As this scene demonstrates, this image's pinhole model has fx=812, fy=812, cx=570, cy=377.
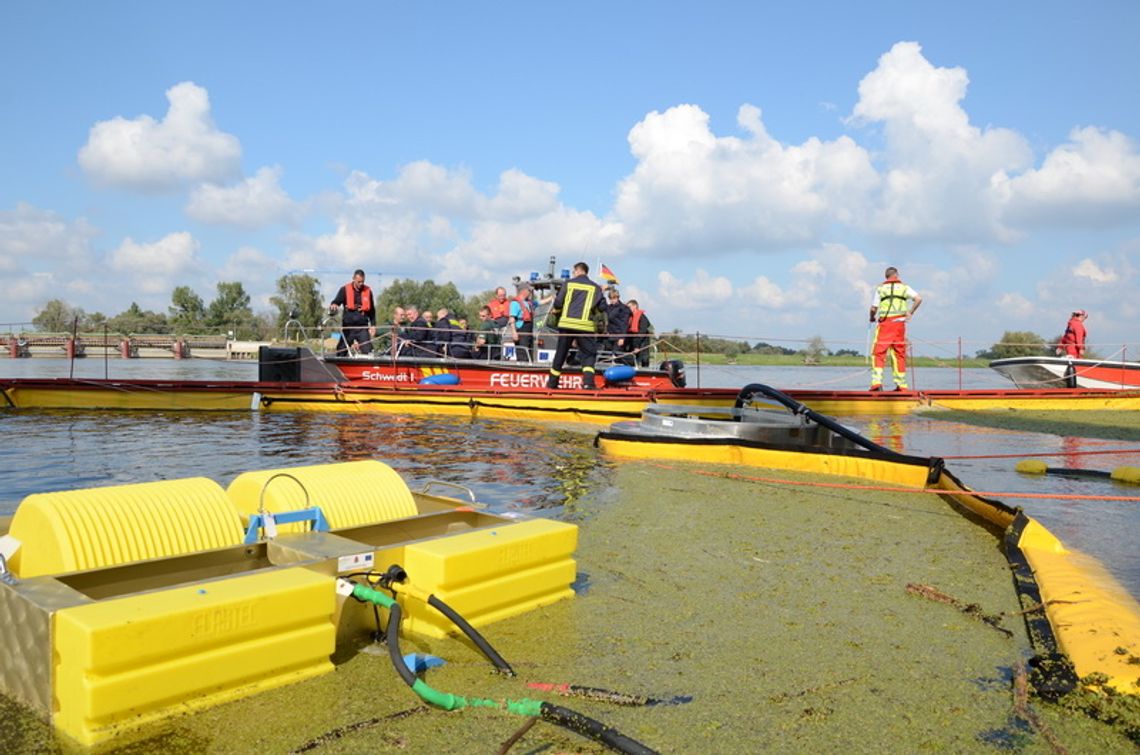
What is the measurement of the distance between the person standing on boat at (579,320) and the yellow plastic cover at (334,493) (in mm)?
8715

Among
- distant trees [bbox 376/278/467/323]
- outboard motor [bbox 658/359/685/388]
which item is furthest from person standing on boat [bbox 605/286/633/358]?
distant trees [bbox 376/278/467/323]

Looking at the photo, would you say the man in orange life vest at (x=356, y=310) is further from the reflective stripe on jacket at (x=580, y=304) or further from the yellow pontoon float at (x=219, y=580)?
the yellow pontoon float at (x=219, y=580)

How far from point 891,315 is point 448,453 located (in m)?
8.91

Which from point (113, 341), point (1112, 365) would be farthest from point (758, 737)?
point (113, 341)

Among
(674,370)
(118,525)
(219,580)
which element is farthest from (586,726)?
(674,370)

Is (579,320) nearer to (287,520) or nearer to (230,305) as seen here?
(287,520)

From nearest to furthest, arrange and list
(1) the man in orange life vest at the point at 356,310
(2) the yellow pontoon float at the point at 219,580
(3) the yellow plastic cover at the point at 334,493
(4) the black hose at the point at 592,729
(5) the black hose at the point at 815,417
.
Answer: (4) the black hose at the point at 592,729 → (2) the yellow pontoon float at the point at 219,580 → (3) the yellow plastic cover at the point at 334,493 → (5) the black hose at the point at 815,417 → (1) the man in orange life vest at the point at 356,310

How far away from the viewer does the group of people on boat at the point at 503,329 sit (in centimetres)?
1372

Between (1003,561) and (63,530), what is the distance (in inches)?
182

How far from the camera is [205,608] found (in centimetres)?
250

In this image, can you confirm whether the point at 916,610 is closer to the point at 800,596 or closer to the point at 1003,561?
the point at 800,596

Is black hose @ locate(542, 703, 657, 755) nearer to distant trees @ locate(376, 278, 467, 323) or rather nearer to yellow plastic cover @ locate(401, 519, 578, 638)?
yellow plastic cover @ locate(401, 519, 578, 638)

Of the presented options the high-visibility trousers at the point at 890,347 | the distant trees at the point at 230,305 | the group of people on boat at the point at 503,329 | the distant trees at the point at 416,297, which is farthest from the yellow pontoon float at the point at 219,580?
the distant trees at the point at 230,305

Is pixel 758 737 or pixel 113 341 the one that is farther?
pixel 113 341
